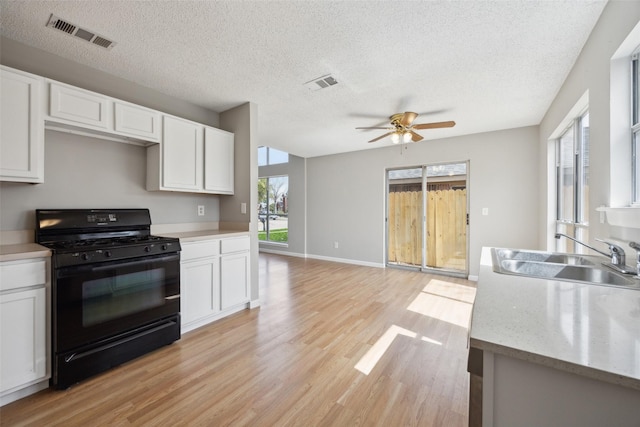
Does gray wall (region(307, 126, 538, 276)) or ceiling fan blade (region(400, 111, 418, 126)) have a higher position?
ceiling fan blade (region(400, 111, 418, 126))

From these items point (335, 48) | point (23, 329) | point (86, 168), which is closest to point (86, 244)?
point (23, 329)

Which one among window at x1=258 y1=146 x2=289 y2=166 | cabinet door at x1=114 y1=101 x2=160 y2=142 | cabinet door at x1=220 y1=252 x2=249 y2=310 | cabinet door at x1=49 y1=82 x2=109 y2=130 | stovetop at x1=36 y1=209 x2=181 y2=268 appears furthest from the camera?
window at x1=258 y1=146 x2=289 y2=166

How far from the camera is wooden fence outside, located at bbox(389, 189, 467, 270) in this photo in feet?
15.1

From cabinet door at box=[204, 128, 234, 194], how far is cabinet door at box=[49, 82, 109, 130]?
0.93 metres

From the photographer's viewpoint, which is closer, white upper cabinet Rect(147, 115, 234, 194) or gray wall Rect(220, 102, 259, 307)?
white upper cabinet Rect(147, 115, 234, 194)

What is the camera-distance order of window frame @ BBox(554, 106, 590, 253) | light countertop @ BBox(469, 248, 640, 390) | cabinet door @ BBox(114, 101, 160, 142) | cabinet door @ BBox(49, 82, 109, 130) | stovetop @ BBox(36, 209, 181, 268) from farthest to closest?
window frame @ BBox(554, 106, 590, 253), cabinet door @ BBox(114, 101, 160, 142), cabinet door @ BBox(49, 82, 109, 130), stovetop @ BBox(36, 209, 181, 268), light countertop @ BBox(469, 248, 640, 390)

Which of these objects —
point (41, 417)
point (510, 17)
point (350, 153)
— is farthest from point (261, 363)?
point (350, 153)

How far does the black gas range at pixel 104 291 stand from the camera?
68.2 inches

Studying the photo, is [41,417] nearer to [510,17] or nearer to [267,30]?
[267,30]

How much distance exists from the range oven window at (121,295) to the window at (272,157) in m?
4.85

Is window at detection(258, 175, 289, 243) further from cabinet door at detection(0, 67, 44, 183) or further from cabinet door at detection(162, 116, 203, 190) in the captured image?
cabinet door at detection(0, 67, 44, 183)

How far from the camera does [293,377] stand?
188 centimetres

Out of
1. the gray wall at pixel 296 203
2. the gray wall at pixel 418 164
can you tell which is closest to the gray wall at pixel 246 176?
the gray wall at pixel 418 164

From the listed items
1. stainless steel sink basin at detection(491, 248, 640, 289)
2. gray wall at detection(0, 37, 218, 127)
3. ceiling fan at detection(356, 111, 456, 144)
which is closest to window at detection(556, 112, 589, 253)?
stainless steel sink basin at detection(491, 248, 640, 289)
